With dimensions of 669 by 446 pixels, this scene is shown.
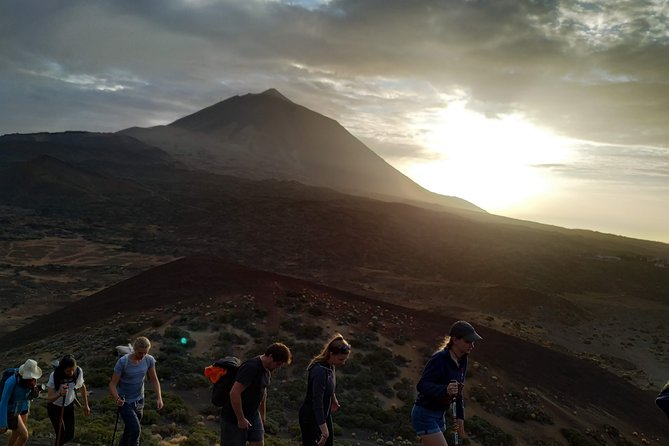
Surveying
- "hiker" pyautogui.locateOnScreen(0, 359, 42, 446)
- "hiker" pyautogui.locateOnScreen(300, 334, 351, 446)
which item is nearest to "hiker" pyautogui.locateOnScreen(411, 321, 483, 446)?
"hiker" pyautogui.locateOnScreen(300, 334, 351, 446)

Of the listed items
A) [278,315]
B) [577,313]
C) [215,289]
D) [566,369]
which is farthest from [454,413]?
[577,313]

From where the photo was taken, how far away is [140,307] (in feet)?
64.9

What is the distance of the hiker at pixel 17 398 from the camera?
612 centimetres

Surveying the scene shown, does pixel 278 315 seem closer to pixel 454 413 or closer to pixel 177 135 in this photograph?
pixel 454 413

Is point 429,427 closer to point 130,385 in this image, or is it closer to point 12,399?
point 130,385

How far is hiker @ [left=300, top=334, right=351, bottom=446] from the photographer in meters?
5.12

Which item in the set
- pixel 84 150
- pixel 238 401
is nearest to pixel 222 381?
pixel 238 401

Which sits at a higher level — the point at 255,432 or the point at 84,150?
the point at 255,432

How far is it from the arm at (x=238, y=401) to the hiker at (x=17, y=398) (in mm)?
3196

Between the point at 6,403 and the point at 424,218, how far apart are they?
73.7 metres

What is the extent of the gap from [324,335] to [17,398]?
12.9m

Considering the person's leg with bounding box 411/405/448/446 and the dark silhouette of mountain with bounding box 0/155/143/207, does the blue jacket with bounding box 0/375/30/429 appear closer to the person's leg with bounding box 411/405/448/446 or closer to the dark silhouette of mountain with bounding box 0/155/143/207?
the person's leg with bounding box 411/405/448/446

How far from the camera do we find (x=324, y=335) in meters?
18.3

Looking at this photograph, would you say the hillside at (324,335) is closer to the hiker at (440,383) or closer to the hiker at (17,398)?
the hiker at (17,398)
